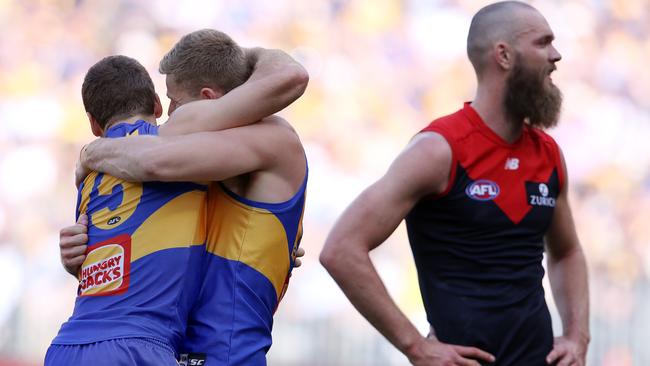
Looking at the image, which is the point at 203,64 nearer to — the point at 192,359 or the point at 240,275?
the point at 240,275

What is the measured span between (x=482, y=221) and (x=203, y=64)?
3.21 ft

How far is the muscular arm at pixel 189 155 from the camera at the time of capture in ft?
8.79

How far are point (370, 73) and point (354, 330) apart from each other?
7.83ft

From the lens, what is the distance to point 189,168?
2.68 m

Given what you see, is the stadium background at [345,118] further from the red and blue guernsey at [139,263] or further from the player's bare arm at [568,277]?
the red and blue guernsey at [139,263]

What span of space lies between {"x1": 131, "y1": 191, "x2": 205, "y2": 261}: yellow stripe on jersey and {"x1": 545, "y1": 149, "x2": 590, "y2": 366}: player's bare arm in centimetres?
126

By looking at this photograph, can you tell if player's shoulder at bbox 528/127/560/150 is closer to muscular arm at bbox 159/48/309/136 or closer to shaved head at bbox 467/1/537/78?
shaved head at bbox 467/1/537/78

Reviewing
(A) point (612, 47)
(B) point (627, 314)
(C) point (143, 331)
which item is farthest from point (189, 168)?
(A) point (612, 47)

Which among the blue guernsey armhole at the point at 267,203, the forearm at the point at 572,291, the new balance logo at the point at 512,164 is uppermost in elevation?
the new balance logo at the point at 512,164

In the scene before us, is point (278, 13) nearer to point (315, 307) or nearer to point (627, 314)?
point (315, 307)

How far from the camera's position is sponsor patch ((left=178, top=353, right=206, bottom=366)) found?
2.76m

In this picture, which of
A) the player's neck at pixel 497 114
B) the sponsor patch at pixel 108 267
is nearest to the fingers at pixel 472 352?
the player's neck at pixel 497 114

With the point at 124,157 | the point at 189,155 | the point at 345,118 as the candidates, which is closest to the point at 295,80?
the point at 189,155

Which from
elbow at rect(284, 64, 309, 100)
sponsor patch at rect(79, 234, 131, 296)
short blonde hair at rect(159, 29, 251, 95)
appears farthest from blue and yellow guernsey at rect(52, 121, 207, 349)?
elbow at rect(284, 64, 309, 100)
